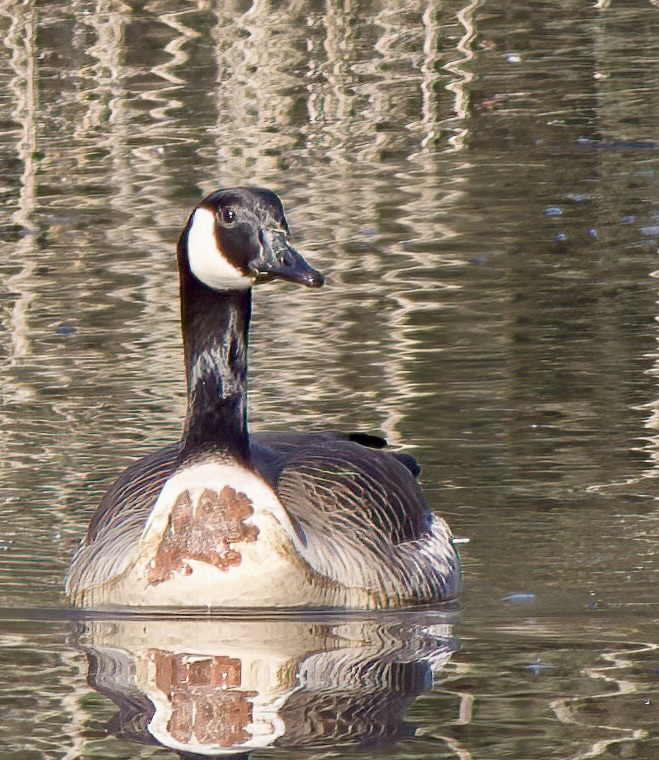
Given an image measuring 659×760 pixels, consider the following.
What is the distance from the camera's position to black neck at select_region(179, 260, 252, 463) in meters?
7.81

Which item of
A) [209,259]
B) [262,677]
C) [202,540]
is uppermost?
[209,259]

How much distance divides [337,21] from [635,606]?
47.0 ft

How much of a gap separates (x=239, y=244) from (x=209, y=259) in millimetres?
158

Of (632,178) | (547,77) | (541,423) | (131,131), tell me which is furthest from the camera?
(547,77)

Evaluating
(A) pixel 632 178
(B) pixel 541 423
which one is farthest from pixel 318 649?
(A) pixel 632 178

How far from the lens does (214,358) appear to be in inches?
311

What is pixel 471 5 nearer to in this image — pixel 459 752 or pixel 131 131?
pixel 131 131

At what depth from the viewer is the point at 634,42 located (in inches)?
862

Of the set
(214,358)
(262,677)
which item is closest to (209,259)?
(214,358)

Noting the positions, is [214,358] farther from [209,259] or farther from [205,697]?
[205,697]

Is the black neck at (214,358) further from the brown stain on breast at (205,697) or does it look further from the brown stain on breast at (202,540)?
the brown stain on breast at (205,697)

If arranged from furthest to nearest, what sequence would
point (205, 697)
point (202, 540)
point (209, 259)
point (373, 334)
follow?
point (373, 334), point (209, 259), point (202, 540), point (205, 697)

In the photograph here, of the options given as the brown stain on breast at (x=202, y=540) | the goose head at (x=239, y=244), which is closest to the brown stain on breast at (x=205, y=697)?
the brown stain on breast at (x=202, y=540)

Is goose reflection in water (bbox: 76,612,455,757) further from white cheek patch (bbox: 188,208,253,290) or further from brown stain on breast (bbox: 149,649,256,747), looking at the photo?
white cheek patch (bbox: 188,208,253,290)
